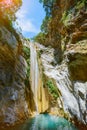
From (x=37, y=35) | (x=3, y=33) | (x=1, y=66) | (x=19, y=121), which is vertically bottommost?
(x=19, y=121)

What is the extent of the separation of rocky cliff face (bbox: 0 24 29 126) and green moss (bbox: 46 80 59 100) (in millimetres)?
5093

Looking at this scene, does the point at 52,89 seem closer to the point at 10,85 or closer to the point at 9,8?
the point at 10,85

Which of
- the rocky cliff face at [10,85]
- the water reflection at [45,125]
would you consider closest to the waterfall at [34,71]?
the rocky cliff face at [10,85]

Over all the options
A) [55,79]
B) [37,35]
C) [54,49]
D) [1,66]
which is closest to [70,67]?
[1,66]

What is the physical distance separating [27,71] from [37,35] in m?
9.49

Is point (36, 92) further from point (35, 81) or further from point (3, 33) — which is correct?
point (3, 33)

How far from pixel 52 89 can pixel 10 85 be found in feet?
26.1

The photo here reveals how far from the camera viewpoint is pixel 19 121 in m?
16.6

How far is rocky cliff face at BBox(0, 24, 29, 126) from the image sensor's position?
14836 millimetres

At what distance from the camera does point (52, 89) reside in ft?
78.5

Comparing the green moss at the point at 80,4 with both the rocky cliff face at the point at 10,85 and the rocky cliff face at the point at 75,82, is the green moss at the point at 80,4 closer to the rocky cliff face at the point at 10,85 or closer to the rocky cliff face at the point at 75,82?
the rocky cliff face at the point at 75,82

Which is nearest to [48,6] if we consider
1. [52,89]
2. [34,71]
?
[34,71]

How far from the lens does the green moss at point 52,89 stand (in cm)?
2377

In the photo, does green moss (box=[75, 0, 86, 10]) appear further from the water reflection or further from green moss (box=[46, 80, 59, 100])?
green moss (box=[46, 80, 59, 100])
